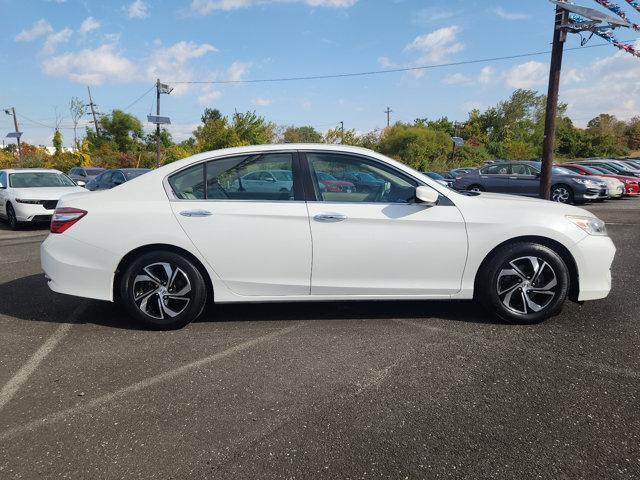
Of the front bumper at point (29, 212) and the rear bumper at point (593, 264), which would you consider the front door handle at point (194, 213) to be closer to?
the rear bumper at point (593, 264)

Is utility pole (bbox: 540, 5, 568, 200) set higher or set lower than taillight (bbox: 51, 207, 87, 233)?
higher

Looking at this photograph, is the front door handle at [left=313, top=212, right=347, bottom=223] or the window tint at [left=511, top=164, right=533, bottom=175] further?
the window tint at [left=511, top=164, right=533, bottom=175]

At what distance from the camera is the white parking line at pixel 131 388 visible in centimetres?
257

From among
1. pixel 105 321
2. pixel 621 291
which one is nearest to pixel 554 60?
pixel 621 291

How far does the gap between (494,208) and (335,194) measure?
135 cm

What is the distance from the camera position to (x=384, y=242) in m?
3.82

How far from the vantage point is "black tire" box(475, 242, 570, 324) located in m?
3.90

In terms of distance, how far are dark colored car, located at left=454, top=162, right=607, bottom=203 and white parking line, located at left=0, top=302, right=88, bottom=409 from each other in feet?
47.7

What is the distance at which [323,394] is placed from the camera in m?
2.88

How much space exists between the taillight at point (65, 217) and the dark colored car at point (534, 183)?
14457mm

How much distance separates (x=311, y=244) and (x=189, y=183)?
117 centimetres

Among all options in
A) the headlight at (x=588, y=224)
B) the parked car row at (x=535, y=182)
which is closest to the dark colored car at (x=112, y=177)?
the parked car row at (x=535, y=182)

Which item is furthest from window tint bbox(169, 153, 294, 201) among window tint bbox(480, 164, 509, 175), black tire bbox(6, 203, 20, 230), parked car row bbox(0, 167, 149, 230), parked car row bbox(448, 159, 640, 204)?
window tint bbox(480, 164, 509, 175)

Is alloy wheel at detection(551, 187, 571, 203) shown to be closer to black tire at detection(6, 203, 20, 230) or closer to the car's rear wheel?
the car's rear wheel
